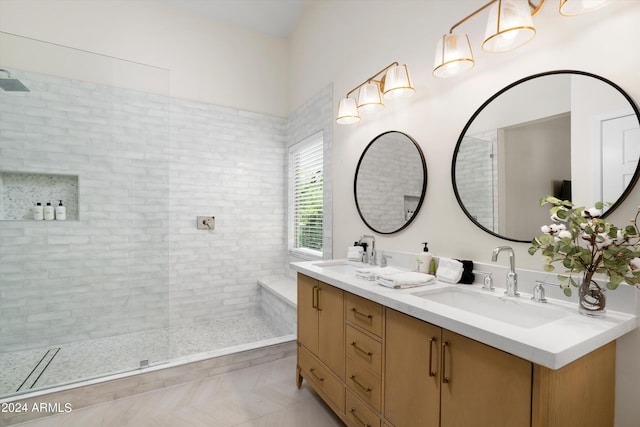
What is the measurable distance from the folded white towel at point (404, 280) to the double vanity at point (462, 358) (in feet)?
0.13

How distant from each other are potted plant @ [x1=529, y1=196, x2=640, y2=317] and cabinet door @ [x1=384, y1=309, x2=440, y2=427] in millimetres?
508

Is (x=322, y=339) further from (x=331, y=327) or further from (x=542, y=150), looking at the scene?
(x=542, y=150)

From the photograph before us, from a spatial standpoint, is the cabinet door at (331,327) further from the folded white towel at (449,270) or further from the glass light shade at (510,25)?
the glass light shade at (510,25)

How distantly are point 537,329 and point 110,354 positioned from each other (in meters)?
2.83

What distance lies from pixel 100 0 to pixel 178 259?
2795 mm

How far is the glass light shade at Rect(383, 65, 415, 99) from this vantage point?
6.15ft

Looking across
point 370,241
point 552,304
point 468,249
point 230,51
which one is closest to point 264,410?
point 370,241

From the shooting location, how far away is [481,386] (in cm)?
97

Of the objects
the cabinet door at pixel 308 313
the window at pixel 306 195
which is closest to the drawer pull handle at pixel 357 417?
the cabinet door at pixel 308 313

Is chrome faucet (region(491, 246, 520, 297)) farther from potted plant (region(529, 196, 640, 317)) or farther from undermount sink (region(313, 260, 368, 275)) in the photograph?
undermount sink (region(313, 260, 368, 275))

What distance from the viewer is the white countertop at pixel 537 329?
31.6 inches

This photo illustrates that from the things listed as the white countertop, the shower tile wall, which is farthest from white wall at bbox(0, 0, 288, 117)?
the white countertop

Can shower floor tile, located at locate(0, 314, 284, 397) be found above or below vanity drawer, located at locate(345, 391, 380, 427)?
below

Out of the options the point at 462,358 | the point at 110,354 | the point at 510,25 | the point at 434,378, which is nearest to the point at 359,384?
the point at 434,378
